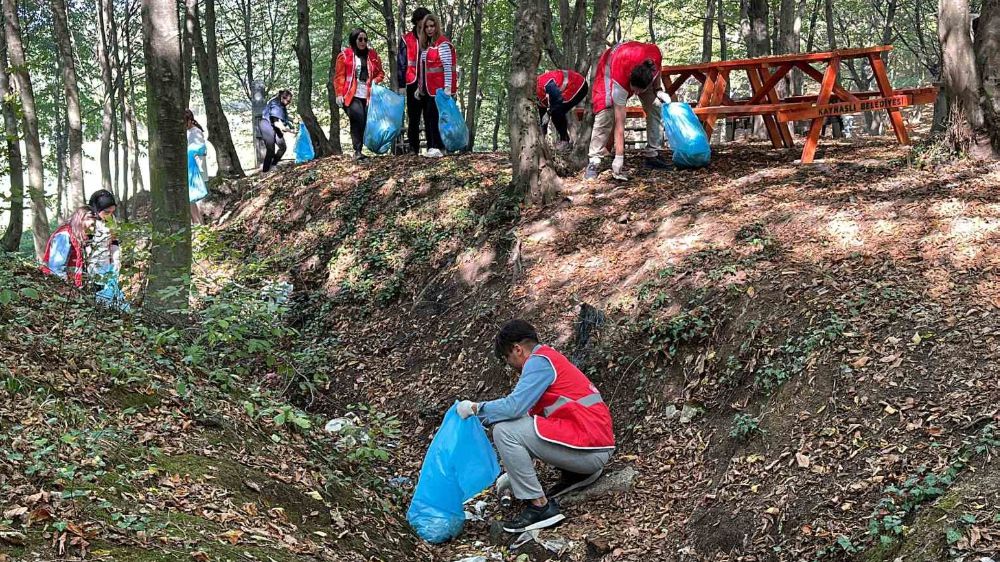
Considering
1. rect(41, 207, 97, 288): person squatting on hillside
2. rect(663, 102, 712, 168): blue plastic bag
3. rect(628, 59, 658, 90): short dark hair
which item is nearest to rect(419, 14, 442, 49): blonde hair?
rect(628, 59, 658, 90): short dark hair

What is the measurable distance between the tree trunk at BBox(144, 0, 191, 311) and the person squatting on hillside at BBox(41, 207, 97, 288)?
57 centimetres

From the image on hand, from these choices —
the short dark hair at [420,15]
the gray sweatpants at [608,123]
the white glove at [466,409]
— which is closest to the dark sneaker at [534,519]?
the white glove at [466,409]

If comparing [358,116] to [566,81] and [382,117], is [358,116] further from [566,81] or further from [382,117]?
[566,81]

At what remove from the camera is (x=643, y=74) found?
8.71m

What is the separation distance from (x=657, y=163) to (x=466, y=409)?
515 centimetres

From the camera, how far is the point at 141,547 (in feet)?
10.3

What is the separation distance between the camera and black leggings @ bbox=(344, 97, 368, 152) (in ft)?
40.9

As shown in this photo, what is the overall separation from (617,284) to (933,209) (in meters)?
2.54

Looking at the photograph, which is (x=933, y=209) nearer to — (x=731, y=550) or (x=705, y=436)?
(x=705, y=436)

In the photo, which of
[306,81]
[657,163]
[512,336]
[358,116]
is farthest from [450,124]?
[512,336]

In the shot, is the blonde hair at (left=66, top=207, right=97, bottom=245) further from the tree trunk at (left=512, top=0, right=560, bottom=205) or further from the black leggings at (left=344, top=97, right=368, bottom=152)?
the black leggings at (left=344, top=97, right=368, bottom=152)

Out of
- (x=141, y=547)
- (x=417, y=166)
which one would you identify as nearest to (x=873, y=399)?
(x=141, y=547)

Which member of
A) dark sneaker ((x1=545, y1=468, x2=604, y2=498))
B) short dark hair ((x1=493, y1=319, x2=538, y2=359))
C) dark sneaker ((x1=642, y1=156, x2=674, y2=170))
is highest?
dark sneaker ((x1=642, y1=156, x2=674, y2=170))

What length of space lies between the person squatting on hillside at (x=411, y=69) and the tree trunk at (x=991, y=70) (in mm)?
6703
